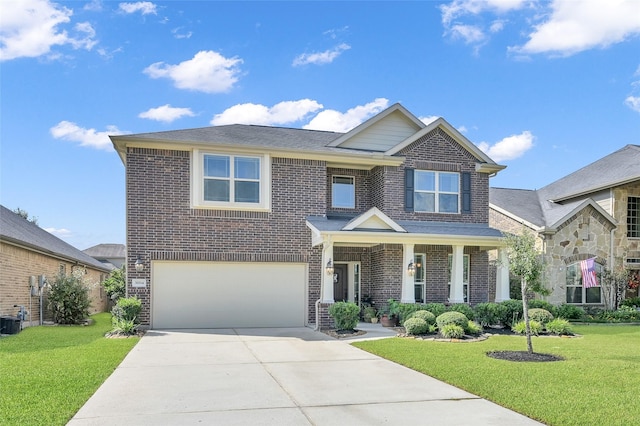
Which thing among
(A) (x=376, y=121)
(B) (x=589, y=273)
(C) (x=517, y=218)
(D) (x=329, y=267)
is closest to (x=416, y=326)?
(D) (x=329, y=267)

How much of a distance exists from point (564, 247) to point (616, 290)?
9.58 feet

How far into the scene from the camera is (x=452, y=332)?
12.8 metres

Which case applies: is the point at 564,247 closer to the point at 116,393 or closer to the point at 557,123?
the point at 557,123

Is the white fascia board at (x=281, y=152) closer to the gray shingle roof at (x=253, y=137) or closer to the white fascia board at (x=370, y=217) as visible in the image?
the gray shingle roof at (x=253, y=137)

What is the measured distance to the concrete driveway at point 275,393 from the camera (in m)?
5.97

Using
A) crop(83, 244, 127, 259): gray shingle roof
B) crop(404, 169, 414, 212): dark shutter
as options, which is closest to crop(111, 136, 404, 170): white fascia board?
crop(404, 169, 414, 212): dark shutter

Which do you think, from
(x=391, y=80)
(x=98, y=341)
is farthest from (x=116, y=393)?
(x=391, y=80)

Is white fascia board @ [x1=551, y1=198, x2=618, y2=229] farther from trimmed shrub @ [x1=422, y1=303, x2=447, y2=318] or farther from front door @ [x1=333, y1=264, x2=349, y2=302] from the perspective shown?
front door @ [x1=333, y1=264, x2=349, y2=302]

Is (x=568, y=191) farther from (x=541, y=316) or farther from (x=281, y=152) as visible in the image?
(x=281, y=152)

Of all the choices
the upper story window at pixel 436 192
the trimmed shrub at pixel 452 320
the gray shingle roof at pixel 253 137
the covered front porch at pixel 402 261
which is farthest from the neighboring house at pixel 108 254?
the trimmed shrub at pixel 452 320

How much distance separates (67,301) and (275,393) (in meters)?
14.1

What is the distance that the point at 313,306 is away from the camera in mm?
16562

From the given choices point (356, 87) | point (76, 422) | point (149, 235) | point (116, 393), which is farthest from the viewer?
point (356, 87)

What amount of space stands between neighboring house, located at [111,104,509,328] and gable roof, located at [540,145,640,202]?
22.7ft
